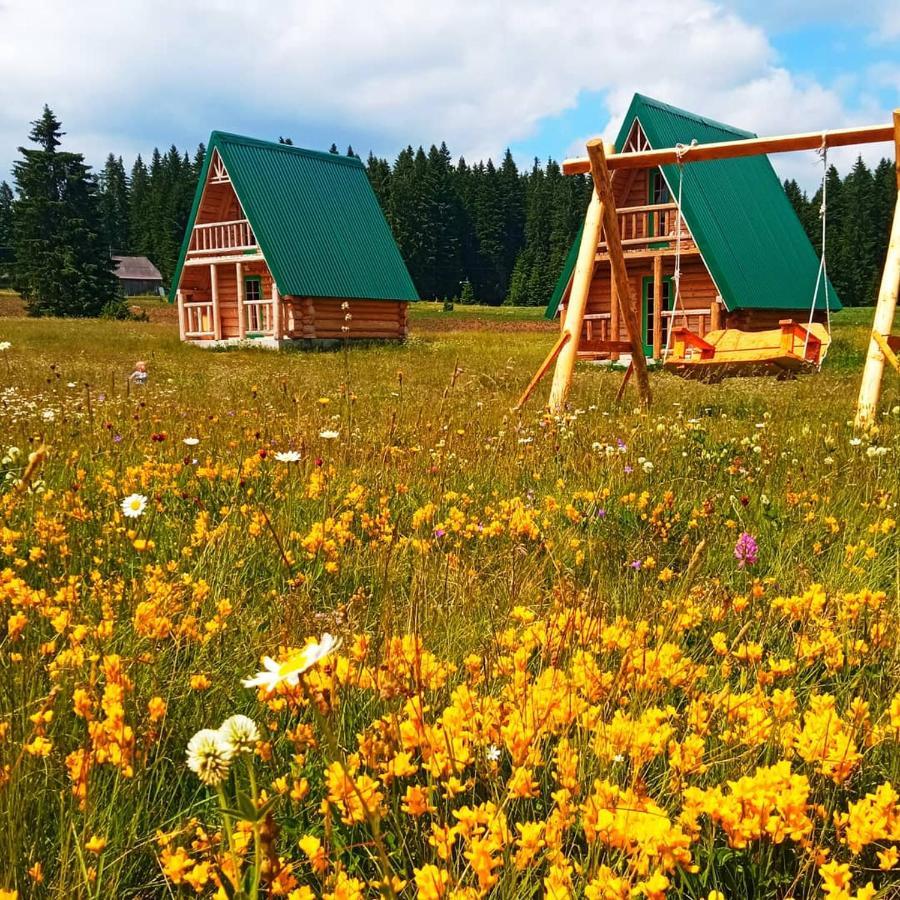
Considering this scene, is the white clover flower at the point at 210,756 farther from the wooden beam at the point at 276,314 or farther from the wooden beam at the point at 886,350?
the wooden beam at the point at 276,314

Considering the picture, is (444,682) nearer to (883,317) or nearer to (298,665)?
(298,665)

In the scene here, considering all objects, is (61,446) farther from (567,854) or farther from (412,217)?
(412,217)

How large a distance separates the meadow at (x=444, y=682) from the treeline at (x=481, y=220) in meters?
68.6

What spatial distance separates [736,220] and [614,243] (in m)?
14.8

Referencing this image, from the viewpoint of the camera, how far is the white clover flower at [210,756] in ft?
3.18

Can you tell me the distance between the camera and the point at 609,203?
24.1 feet

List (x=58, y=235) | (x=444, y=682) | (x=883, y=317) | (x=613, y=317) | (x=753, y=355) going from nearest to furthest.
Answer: (x=444, y=682) < (x=883, y=317) < (x=753, y=355) < (x=613, y=317) < (x=58, y=235)

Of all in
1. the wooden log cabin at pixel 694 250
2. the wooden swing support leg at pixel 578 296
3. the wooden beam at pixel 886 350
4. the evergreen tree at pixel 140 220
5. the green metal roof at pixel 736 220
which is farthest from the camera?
the evergreen tree at pixel 140 220

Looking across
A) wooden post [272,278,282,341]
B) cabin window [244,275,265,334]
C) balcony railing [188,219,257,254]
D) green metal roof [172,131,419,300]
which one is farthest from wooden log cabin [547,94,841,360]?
balcony railing [188,219,257,254]

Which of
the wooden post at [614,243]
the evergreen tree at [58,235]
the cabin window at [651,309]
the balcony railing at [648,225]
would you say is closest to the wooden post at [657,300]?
the cabin window at [651,309]

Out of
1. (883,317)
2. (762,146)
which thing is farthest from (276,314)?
(883,317)

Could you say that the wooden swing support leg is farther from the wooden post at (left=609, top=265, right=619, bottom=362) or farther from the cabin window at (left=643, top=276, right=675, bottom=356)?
the cabin window at (left=643, top=276, right=675, bottom=356)

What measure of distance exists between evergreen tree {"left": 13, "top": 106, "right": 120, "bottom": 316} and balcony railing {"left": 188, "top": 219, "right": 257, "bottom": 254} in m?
26.6

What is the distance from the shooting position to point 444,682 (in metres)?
1.89
